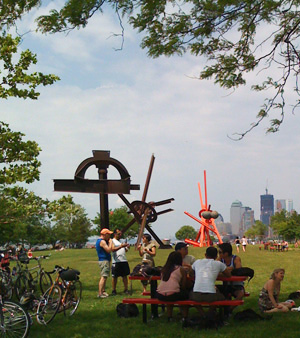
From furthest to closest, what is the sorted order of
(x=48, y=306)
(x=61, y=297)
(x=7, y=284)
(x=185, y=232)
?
1. (x=185, y=232)
2. (x=7, y=284)
3. (x=61, y=297)
4. (x=48, y=306)

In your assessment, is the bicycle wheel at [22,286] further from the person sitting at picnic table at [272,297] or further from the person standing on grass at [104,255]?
the person sitting at picnic table at [272,297]

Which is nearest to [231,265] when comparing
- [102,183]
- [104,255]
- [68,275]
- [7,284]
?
[68,275]

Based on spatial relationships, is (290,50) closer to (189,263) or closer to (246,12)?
(246,12)

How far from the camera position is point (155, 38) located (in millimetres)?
9086

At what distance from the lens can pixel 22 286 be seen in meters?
12.1

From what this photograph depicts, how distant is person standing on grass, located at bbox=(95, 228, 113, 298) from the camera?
12.1 meters

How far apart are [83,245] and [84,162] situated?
260 ft

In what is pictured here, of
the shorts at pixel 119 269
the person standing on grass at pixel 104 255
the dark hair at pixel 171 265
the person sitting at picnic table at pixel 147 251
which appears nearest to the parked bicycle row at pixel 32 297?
the person standing on grass at pixel 104 255

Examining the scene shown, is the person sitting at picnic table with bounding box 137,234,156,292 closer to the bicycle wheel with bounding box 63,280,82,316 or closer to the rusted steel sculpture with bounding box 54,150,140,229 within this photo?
the bicycle wheel with bounding box 63,280,82,316

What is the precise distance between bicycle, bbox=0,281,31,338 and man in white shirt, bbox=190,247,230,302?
274 cm

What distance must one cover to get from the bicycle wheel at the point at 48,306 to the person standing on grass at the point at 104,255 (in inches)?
122

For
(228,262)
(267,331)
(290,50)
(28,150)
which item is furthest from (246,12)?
(28,150)

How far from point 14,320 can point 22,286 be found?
5140mm

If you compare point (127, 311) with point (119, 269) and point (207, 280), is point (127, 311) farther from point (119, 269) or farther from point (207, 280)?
point (119, 269)
